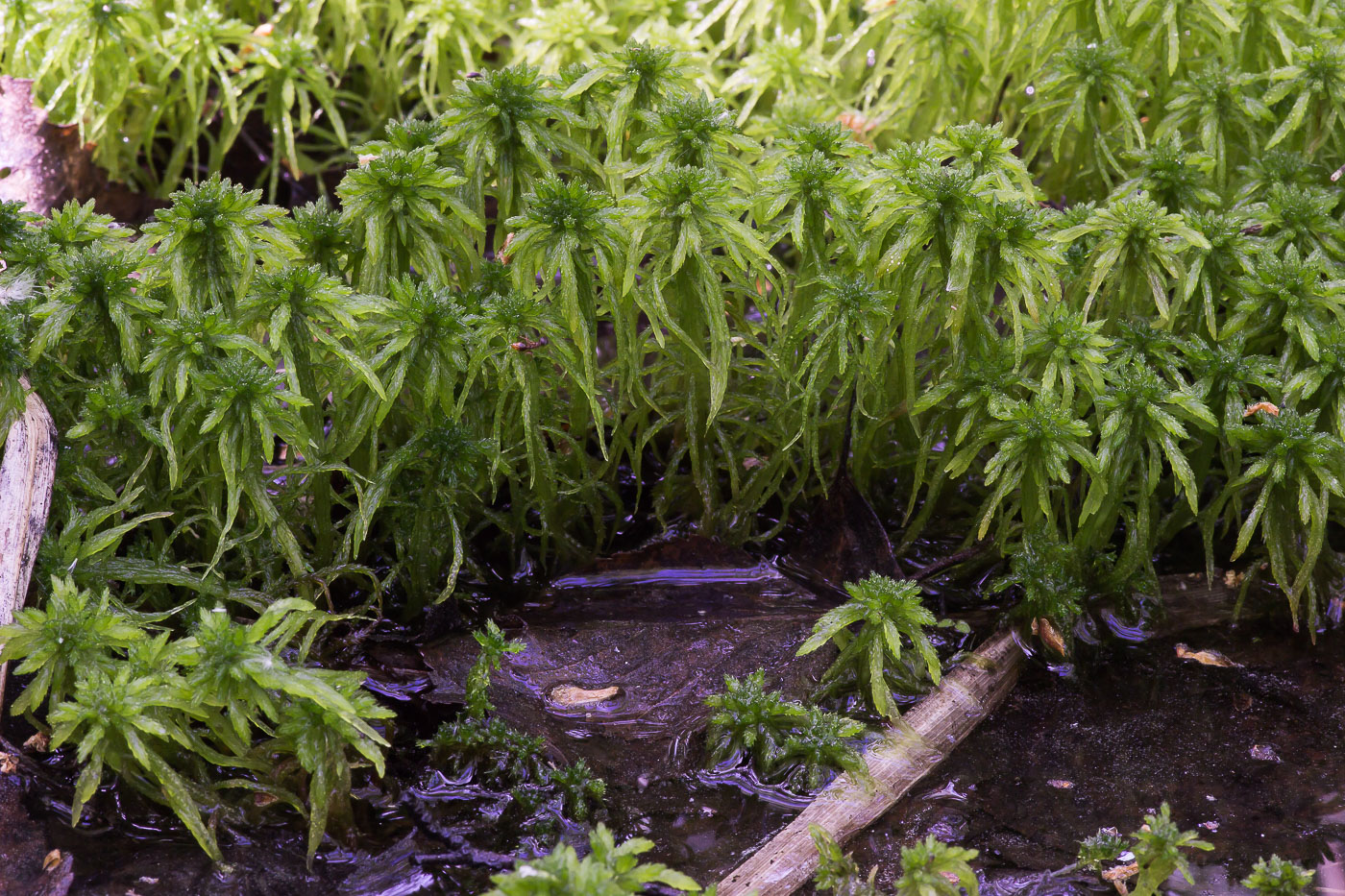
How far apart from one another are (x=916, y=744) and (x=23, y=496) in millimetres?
1885

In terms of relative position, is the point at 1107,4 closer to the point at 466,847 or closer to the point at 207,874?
the point at 466,847

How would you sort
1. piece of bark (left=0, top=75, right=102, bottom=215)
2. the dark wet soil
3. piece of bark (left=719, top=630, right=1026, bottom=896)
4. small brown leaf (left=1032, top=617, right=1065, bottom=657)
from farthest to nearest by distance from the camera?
piece of bark (left=0, top=75, right=102, bottom=215)
small brown leaf (left=1032, top=617, right=1065, bottom=657)
the dark wet soil
piece of bark (left=719, top=630, right=1026, bottom=896)

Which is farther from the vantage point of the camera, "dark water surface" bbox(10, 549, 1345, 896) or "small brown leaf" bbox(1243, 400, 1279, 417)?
"small brown leaf" bbox(1243, 400, 1279, 417)

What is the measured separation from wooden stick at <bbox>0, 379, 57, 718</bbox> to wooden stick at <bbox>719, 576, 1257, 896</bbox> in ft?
4.80

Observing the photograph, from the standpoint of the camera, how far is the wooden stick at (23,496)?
2010mm

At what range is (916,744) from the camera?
7.13ft

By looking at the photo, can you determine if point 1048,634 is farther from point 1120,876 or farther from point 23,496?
point 23,496

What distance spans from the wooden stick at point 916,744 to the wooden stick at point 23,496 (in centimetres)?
146

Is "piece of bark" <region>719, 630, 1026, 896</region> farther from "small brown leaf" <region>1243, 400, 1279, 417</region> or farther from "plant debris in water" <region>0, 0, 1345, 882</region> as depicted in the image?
"small brown leaf" <region>1243, 400, 1279, 417</region>

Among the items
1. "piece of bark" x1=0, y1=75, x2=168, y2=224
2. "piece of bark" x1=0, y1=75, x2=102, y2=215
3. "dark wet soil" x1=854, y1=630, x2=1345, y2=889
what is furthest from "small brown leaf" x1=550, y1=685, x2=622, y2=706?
"piece of bark" x1=0, y1=75, x2=102, y2=215

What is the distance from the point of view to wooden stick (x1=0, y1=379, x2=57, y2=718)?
6.59 feet

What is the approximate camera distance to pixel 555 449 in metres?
2.61

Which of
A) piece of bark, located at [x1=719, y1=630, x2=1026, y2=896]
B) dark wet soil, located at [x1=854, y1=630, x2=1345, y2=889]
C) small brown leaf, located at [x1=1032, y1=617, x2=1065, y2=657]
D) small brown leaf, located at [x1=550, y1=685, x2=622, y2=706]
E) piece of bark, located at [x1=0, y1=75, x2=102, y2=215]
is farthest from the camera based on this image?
piece of bark, located at [x1=0, y1=75, x2=102, y2=215]

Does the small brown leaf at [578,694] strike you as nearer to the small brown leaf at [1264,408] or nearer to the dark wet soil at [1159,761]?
the dark wet soil at [1159,761]
